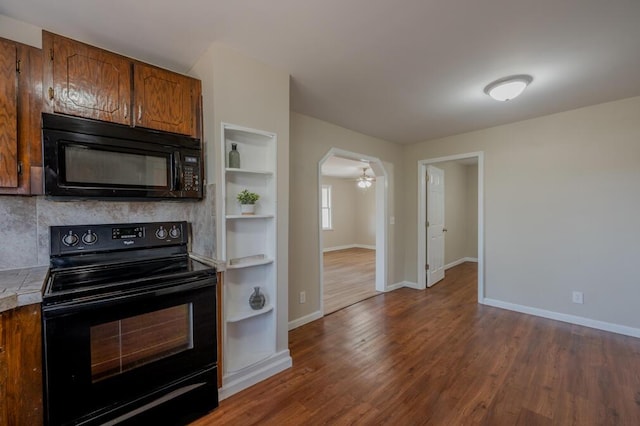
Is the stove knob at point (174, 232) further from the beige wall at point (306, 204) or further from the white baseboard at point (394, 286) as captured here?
the white baseboard at point (394, 286)

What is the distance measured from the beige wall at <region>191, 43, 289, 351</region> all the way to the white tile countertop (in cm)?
96

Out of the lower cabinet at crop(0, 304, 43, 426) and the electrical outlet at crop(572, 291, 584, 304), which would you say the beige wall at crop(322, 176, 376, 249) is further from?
the lower cabinet at crop(0, 304, 43, 426)

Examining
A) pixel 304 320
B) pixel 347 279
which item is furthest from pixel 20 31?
pixel 347 279

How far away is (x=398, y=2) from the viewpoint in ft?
4.95

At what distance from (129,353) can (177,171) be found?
1116 mm

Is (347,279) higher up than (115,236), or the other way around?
(115,236)

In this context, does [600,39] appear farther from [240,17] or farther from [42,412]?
[42,412]

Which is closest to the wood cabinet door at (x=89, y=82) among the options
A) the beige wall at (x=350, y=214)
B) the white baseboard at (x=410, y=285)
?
the white baseboard at (x=410, y=285)

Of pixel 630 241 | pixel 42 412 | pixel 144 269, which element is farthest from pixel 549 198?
pixel 42 412

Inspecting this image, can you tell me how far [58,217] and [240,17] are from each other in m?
1.67

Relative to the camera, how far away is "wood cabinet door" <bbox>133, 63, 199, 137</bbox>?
1803 millimetres

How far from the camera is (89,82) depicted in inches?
64.2

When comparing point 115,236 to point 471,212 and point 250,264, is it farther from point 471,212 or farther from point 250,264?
point 471,212

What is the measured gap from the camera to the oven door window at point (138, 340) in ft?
4.66
